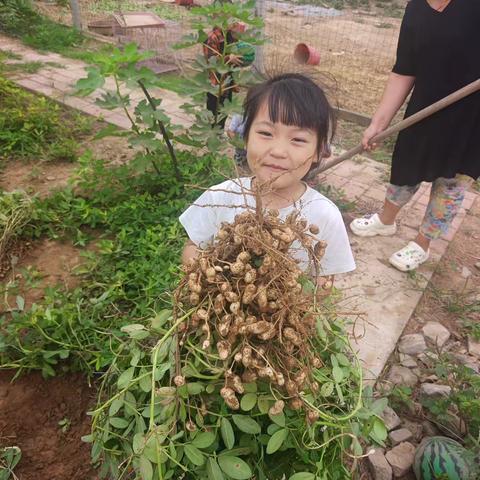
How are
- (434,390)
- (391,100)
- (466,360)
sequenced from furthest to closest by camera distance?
1. (391,100)
2. (466,360)
3. (434,390)

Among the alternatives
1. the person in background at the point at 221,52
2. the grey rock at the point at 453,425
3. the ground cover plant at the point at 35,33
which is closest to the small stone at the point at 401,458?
the grey rock at the point at 453,425

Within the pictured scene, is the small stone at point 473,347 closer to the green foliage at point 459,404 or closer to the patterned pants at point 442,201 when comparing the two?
the green foliage at point 459,404

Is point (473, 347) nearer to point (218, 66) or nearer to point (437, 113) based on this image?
point (437, 113)

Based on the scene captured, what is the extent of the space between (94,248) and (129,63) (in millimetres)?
1130

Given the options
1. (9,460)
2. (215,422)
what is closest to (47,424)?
(9,460)

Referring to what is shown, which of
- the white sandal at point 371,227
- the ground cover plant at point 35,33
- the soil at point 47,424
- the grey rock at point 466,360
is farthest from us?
the ground cover plant at point 35,33

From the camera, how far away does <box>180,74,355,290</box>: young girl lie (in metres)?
1.36

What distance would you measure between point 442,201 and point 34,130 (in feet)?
10.5

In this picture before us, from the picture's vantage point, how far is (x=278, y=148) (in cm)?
135

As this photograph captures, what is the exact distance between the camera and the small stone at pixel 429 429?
6.31 ft

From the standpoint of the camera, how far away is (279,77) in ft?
5.01

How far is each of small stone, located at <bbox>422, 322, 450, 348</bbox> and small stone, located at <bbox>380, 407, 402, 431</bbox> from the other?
0.60 meters

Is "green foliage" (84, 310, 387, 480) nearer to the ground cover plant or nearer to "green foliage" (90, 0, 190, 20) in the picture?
the ground cover plant

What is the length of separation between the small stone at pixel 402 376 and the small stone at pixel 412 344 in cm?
13
